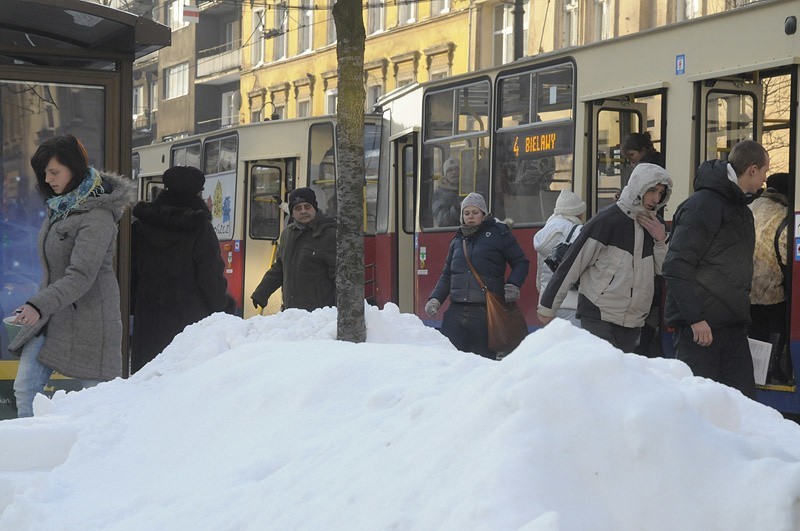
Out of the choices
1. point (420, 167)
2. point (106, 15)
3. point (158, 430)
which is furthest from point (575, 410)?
point (420, 167)

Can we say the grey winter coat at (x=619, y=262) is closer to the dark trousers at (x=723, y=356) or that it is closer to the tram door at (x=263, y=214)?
the dark trousers at (x=723, y=356)

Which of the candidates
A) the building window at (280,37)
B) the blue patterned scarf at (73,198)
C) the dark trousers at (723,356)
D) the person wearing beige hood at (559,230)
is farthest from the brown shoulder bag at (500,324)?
the building window at (280,37)

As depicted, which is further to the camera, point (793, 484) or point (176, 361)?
point (176, 361)

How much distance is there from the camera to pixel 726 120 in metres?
9.95

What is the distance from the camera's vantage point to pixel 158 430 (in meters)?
4.46

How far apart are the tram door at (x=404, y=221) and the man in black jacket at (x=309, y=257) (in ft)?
16.4

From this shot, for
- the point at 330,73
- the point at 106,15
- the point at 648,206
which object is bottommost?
the point at 648,206

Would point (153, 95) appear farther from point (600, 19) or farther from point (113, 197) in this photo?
point (113, 197)

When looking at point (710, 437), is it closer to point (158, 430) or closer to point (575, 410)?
point (575, 410)

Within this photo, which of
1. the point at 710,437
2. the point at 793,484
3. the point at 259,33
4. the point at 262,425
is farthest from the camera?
the point at 259,33

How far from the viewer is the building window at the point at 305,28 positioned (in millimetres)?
46531

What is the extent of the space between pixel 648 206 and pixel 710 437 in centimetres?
485

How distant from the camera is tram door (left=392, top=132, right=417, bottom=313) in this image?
15.0 metres

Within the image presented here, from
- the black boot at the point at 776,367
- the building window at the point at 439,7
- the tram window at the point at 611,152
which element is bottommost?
the black boot at the point at 776,367
